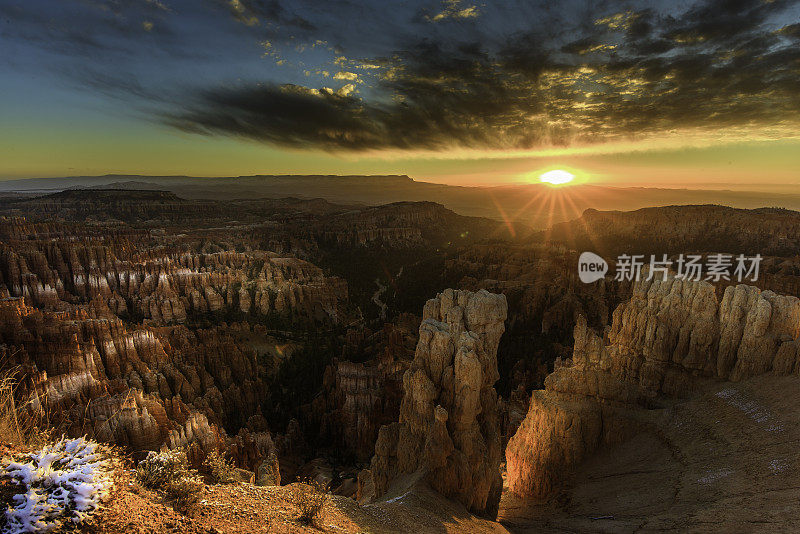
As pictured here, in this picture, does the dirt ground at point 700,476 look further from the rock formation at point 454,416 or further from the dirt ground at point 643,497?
the rock formation at point 454,416

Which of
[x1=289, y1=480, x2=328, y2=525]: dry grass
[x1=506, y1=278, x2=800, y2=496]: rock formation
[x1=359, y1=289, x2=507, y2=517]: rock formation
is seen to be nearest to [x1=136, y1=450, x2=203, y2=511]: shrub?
[x1=289, y1=480, x2=328, y2=525]: dry grass

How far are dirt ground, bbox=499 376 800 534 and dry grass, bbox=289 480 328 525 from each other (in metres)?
10.2

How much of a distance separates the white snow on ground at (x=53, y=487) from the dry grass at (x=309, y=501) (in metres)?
3.51

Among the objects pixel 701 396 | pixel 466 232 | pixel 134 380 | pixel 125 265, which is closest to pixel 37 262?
pixel 125 265

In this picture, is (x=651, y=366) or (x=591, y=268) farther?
(x=591, y=268)

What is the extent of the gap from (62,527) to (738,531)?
565 inches

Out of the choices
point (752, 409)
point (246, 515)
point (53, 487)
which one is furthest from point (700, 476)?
point (53, 487)

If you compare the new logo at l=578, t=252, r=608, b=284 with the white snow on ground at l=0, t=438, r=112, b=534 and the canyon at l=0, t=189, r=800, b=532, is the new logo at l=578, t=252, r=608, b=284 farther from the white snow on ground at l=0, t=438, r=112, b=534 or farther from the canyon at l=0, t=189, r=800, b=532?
the white snow on ground at l=0, t=438, r=112, b=534

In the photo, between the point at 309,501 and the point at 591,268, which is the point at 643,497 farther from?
the point at 591,268

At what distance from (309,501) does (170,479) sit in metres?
2.69

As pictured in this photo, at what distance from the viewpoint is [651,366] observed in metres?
21.9

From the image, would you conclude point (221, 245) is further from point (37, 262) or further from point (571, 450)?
point (571, 450)

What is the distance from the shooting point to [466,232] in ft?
453

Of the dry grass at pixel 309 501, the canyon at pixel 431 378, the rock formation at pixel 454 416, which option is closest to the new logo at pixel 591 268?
the canyon at pixel 431 378
